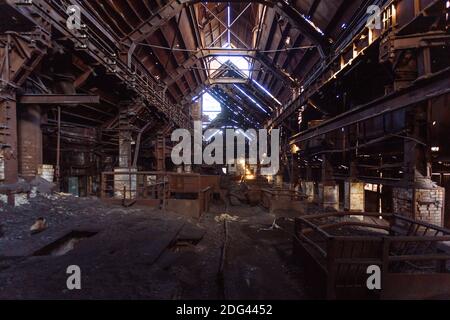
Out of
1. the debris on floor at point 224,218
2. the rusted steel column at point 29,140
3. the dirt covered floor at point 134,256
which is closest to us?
the dirt covered floor at point 134,256

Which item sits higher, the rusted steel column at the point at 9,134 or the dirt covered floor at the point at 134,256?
the rusted steel column at the point at 9,134

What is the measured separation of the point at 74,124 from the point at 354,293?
1270cm

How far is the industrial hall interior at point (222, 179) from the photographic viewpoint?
437 centimetres

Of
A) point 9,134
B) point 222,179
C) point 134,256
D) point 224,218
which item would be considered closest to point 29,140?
point 9,134

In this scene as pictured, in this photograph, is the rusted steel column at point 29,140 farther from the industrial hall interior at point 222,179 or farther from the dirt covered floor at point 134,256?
the dirt covered floor at point 134,256

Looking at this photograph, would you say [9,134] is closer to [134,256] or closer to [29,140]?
[29,140]

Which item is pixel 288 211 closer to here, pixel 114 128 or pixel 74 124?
pixel 114 128

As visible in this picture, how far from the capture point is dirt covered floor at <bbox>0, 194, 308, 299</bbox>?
4.00 meters

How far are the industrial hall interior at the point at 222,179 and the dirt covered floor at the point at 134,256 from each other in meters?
0.04

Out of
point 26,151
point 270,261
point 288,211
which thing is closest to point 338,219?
point 288,211

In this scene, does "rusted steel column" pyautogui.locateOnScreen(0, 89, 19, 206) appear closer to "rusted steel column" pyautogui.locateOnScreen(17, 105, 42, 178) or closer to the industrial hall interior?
the industrial hall interior

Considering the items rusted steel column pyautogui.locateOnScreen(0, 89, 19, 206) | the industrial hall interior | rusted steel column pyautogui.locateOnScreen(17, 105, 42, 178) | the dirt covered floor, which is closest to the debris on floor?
the industrial hall interior

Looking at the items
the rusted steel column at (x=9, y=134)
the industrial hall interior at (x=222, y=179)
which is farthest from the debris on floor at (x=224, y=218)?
the rusted steel column at (x=9, y=134)
